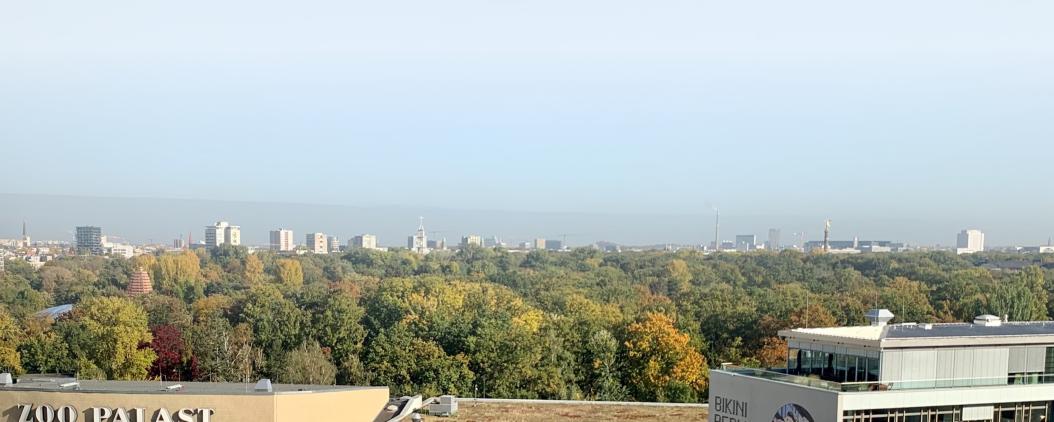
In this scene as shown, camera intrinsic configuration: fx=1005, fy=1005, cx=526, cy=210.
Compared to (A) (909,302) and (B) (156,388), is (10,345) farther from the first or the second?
(A) (909,302)

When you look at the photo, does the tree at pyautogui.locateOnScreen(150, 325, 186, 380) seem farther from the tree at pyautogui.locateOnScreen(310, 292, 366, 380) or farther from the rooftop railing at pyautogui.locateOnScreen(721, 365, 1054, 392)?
the rooftop railing at pyautogui.locateOnScreen(721, 365, 1054, 392)

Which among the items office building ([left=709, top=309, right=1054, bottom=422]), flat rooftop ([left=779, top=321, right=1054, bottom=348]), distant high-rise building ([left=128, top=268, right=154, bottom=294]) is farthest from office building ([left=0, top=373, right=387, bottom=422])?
distant high-rise building ([left=128, top=268, right=154, bottom=294])

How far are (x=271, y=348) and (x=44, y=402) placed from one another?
99.7ft

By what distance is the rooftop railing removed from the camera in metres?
24.7

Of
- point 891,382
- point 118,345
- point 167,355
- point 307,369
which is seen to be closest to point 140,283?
point 167,355

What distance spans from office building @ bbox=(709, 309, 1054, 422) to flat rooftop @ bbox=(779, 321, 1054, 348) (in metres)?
0.03

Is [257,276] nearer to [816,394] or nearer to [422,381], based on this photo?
[422,381]

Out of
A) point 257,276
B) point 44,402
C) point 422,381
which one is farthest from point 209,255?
point 44,402

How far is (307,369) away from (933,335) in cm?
3198

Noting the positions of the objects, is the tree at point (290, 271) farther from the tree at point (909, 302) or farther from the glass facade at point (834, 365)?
the glass facade at point (834, 365)

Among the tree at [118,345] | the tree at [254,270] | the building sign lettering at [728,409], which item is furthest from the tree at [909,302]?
the tree at [254,270]

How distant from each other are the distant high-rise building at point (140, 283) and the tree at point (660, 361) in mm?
71639

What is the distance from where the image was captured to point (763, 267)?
130750 mm

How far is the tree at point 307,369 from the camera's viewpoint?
162 feet
